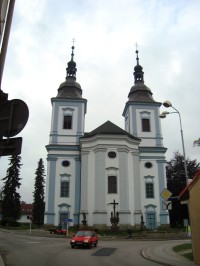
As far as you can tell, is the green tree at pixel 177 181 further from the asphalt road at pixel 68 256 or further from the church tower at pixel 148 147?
the asphalt road at pixel 68 256

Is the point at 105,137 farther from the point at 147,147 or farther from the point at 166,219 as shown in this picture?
the point at 166,219

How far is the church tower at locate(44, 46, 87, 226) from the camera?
39.1 meters

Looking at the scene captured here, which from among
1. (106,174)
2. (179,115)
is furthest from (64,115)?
(179,115)

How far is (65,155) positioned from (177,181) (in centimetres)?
1824

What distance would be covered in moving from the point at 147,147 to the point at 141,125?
361cm

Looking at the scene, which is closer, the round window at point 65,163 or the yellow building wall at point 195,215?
the yellow building wall at point 195,215

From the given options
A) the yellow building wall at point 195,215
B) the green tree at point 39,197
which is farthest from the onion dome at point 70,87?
the yellow building wall at point 195,215

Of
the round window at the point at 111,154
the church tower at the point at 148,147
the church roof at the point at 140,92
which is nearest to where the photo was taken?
the round window at the point at 111,154

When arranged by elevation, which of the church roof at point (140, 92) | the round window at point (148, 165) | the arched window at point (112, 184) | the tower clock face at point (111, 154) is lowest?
the arched window at point (112, 184)

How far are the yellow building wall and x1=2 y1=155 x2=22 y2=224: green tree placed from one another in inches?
1645

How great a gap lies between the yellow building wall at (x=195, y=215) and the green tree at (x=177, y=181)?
32.2 metres

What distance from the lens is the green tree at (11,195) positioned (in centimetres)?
5081

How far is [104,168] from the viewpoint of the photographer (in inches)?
1496

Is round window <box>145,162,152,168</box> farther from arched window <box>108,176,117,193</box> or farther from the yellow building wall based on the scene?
the yellow building wall
